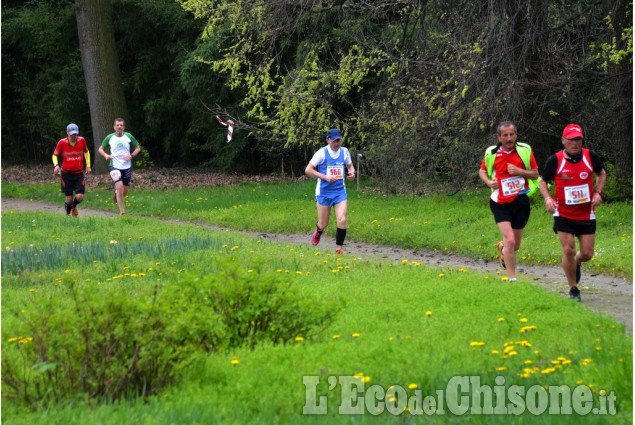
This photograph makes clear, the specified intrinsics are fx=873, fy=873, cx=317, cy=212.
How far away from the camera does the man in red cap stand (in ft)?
29.2

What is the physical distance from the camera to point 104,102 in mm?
29312

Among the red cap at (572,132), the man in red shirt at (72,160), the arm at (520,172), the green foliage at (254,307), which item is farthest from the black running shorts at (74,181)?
the green foliage at (254,307)

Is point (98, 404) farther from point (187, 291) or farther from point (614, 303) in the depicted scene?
point (614, 303)

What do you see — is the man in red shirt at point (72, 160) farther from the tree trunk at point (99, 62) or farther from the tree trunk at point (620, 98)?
the tree trunk at point (99, 62)

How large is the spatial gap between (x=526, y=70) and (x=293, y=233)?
17.9 ft

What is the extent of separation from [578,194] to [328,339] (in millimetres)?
3506

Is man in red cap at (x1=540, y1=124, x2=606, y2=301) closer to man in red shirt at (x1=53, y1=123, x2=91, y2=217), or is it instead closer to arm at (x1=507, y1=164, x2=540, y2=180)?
arm at (x1=507, y1=164, x2=540, y2=180)

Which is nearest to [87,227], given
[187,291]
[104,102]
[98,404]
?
[187,291]

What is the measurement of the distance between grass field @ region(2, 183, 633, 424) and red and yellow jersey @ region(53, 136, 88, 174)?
554 centimetres

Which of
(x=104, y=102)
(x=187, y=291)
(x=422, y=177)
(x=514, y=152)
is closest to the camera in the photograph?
(x=187, y=291)

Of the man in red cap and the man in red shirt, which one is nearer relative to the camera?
the man in red cap

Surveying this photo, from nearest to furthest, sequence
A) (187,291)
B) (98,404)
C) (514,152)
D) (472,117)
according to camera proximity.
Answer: (98,404) < (187,291) < (514,152) < (472,117)

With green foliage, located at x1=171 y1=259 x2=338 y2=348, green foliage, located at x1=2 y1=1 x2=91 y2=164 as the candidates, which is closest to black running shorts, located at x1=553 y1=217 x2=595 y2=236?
green foliage, located at x1=171 y1=259 x2=338 y2=348

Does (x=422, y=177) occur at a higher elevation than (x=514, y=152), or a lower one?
lower
